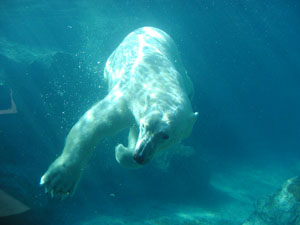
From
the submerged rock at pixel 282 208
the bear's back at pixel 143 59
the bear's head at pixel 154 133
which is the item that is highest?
the bear's back at pixel 143 59

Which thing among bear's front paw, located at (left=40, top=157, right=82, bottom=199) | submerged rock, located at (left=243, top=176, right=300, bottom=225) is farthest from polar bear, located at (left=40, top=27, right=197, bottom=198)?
submerged rock, located at (left=243, top=176, right=300, bottom=225)

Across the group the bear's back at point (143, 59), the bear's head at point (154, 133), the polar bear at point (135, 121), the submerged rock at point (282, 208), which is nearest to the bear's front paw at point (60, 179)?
the polar bear at point (135, 121)

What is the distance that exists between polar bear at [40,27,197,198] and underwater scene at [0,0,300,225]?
22 millimetres

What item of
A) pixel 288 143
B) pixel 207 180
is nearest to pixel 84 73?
pixel 207 180

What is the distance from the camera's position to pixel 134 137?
474 cm

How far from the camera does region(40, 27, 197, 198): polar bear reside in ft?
11.7

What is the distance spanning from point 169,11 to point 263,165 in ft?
63.4

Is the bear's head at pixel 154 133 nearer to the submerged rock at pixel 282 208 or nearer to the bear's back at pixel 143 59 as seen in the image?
the bear's back at pixel 143 59

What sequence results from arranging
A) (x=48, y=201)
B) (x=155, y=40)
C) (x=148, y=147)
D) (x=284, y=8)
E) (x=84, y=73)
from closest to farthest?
(x=148, y=147) → (x=155, y=40) → (x=48, y=201) → (x=84, y=73) → (x=284, y=8)

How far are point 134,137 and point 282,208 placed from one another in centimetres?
724

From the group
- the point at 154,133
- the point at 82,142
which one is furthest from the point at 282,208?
the point at 82,142

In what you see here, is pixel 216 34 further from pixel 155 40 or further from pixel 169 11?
pixel 155 40

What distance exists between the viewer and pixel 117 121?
4492mm

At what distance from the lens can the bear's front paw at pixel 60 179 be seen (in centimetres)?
381
